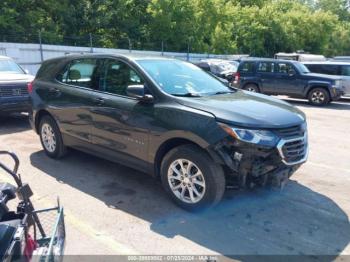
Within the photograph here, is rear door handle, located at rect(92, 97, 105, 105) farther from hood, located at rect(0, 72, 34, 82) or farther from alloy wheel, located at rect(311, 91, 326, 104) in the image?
alloy wheel, located at rect(311, 91, 326, 104)

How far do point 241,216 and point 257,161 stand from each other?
71cm

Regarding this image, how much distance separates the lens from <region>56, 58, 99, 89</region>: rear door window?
16.4ft

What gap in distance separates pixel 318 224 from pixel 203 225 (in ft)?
4.04

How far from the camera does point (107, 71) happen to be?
4.84 metres

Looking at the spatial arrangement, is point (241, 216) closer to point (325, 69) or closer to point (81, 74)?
point (81, 74)

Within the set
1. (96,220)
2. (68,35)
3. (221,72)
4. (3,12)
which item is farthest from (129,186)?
(68,35)

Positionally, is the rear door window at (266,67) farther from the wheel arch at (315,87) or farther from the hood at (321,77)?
the wheel arch at (315,87)

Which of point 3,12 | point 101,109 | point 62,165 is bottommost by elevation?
point 62,165

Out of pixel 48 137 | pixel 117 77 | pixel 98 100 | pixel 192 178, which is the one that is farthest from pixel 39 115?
pixel 192 178

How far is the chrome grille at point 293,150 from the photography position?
3.68 metres

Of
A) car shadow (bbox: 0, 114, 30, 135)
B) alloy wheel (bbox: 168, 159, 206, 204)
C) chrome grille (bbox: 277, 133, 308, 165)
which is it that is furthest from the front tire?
car shadow (bbox: 0, 114, 30, 135)

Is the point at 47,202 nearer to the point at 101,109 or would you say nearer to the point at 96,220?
the point at 96,220

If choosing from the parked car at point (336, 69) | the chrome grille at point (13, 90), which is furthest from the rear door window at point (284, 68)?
the chrome grille at point (13, 90)

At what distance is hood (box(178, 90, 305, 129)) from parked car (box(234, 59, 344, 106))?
9.48m
